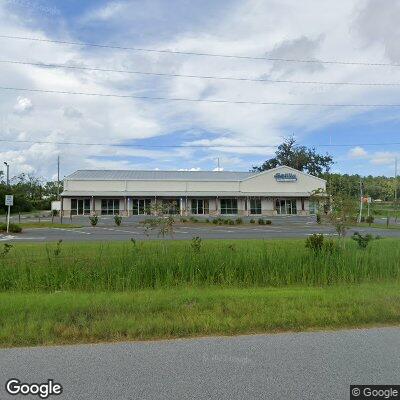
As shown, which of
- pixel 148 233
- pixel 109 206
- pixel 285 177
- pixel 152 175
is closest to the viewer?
pixel 148 233

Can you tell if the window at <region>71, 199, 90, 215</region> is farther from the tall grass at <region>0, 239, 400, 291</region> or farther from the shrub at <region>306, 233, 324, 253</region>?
the shrub at <region>306, 233, 324, 253</region>

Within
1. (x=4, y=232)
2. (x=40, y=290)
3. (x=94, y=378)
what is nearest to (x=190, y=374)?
(x=94, y=378)

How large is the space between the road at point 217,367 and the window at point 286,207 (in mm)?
54978

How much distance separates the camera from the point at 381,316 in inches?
231

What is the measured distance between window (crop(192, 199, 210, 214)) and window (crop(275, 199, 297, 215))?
33.6ft

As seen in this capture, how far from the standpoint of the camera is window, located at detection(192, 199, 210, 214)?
186 ft

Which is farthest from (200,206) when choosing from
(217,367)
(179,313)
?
(217,367)

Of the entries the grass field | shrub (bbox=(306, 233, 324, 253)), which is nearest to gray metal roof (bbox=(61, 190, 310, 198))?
the grass field

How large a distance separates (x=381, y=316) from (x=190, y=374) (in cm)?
329

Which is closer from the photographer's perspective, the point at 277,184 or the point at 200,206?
the point at 200,206

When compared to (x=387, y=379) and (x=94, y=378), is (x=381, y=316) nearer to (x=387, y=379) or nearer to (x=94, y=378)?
(x=387, y=379)

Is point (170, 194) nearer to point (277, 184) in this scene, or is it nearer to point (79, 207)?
point (79, 207)

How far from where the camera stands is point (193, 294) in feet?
23.4

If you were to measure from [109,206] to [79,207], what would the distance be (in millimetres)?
3869
